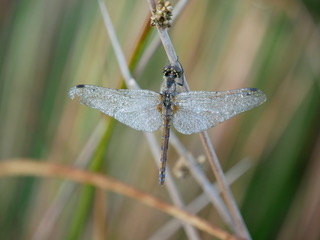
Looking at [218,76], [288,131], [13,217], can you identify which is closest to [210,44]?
[218,76]

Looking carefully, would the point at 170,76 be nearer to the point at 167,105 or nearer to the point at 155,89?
the point at 167,105

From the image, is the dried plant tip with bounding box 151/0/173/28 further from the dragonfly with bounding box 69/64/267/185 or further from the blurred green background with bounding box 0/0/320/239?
the blurred green background with bounding box 0/0/320/239

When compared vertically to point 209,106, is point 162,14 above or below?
above

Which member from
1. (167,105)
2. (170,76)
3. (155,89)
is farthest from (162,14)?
(155,89)

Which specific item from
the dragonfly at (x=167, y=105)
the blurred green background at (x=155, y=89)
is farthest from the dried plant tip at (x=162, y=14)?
the blurred green background at (x=155, y=89)

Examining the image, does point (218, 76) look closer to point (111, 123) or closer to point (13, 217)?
point (111, 123)

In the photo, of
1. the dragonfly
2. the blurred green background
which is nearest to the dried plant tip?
the dragonfly

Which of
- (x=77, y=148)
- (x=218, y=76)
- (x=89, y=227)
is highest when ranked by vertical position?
(x=218, y=76)
